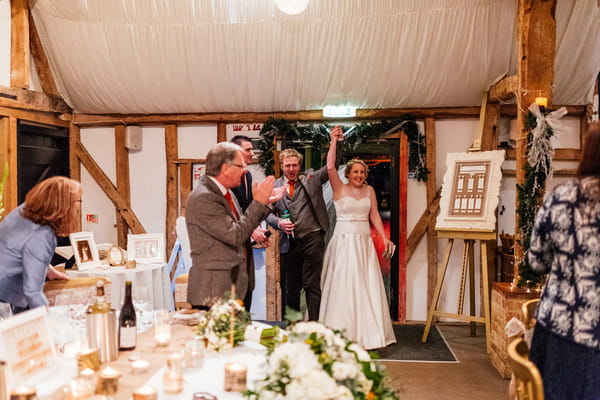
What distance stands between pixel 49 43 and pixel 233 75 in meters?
1.90

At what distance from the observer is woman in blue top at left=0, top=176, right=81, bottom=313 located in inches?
101

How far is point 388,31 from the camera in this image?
483 centimetres

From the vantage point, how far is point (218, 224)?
8.05ft

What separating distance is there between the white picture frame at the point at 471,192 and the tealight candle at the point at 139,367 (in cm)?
343

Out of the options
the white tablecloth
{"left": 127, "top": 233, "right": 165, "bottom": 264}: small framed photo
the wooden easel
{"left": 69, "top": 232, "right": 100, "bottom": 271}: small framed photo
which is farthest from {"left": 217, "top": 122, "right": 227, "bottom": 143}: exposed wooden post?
the wooden easel

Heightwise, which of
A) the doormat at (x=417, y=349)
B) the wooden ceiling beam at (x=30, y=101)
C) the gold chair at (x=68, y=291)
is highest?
the wooden ceiling beam at (x=30, y=101)

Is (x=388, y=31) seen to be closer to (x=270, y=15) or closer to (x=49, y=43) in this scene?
(x=270, y=15)

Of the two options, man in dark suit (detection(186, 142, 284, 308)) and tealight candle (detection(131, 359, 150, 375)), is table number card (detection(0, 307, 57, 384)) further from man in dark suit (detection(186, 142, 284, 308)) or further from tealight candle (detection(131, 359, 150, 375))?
man in dark suit (detection(186, 142, 284, 308))

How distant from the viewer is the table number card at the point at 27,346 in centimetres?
137

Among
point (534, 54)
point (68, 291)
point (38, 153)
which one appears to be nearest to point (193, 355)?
point (68, 291)

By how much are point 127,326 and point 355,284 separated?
260cm

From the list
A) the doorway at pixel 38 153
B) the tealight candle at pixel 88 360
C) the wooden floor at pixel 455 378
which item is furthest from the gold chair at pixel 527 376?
the doorway at pixel 38 153

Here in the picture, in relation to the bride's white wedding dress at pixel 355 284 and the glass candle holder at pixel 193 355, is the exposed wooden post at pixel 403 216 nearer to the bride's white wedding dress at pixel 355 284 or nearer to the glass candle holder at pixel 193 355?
the bride's white wedding dress at pixel 355 284

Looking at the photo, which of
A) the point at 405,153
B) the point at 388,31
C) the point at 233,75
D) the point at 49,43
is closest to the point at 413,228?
the point at 405,153
